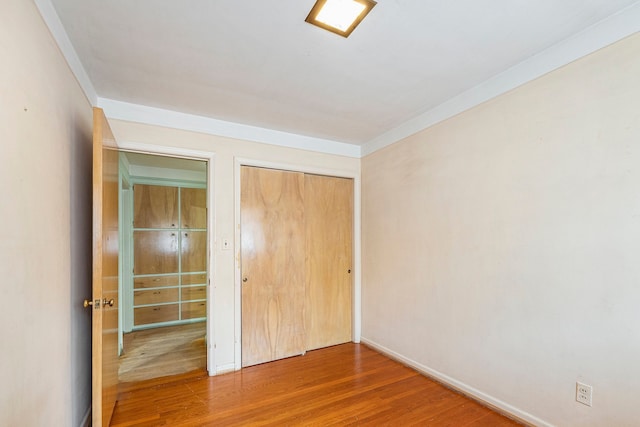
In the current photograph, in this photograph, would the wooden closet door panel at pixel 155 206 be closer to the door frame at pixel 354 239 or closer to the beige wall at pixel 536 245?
the door frame at pixel 354 239

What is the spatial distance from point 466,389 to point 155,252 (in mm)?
4436

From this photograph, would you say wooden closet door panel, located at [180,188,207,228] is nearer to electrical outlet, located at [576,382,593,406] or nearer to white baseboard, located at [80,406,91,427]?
white baseboard, located at [80,406,91,427]

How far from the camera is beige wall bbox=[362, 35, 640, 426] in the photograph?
159 cm

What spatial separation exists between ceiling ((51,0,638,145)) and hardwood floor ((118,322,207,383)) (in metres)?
2.54

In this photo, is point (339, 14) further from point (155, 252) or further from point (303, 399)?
point (155, 252)

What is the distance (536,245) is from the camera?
1958 millimetres

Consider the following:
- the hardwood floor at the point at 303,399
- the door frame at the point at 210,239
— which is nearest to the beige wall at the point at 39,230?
the hardwood floor at the point at 303,399

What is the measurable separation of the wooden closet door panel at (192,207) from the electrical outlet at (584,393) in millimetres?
4780

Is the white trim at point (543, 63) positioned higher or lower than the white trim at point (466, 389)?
higher

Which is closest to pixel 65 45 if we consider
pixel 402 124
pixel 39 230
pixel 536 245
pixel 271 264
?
pixel 39 230

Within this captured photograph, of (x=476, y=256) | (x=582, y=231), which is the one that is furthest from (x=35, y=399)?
(x=582, y=231)

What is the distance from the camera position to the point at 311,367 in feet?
9.63

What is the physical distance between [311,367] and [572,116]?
2.94 meters

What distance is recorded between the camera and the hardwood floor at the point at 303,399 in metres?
2.07
